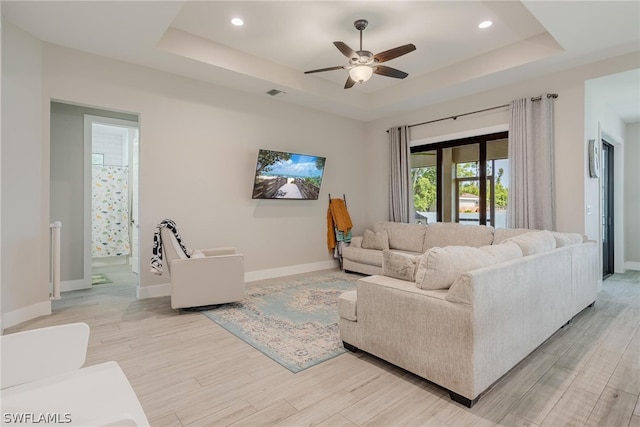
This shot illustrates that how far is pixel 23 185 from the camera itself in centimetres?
329

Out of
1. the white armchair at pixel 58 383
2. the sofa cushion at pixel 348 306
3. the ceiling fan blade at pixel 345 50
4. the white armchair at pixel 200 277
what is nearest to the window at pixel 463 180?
the ceiling fan blade at pixel 345 50

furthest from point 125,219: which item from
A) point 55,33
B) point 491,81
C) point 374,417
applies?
point 491,81

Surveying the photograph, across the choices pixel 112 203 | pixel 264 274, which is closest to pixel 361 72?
pixel 264 274

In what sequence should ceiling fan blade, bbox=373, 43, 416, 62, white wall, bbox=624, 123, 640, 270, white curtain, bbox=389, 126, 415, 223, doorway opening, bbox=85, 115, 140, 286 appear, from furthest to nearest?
doorway opening, bbox=85, 115, 140, 286, white curtain, bbox=389, 126, 415, 223, white wall, bbox=624, 123, 640, 270, ceiling fan blade, bbox=373, 43, 416, 62

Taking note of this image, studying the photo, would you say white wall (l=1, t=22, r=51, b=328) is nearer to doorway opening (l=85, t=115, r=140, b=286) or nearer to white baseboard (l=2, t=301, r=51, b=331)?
white baseboard (l=2, t=301, r=51, b=331)

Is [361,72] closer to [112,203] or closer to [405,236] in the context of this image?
[405,236]

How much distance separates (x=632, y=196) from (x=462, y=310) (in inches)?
247

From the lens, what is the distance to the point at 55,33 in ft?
10.8

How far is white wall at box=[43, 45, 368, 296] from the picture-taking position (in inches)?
152

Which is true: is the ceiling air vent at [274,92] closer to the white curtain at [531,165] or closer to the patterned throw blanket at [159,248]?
the patterned throw blanket at [159,248]

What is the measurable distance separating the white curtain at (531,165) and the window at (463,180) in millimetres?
381

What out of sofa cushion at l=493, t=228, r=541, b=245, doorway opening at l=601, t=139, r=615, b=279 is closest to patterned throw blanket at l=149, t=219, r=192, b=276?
sofa cushion at l=493, t=228, r=541, b=245

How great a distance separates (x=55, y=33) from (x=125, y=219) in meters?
4.12

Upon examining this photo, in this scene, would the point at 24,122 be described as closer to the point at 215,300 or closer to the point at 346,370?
the point at 215,300
